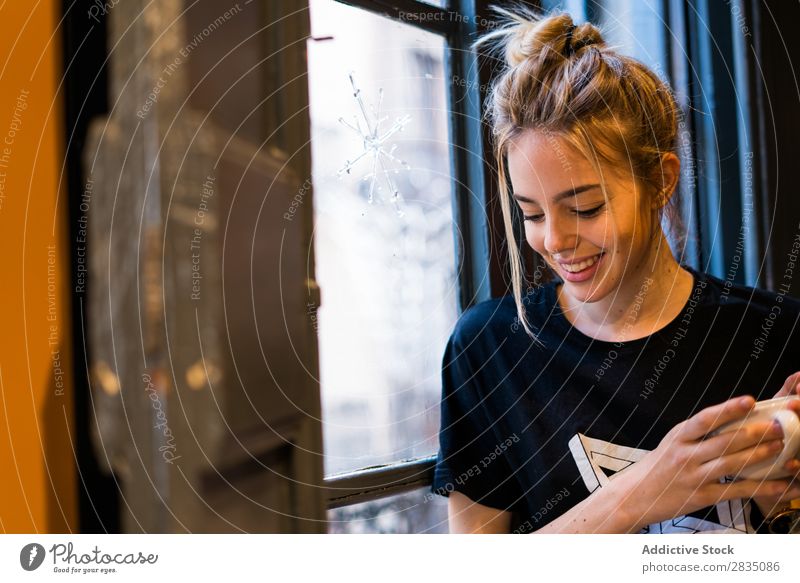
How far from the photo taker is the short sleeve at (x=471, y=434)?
52cm

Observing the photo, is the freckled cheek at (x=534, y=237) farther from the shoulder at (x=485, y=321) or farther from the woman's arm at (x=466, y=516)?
the woman's arm at (x=466, y=516)

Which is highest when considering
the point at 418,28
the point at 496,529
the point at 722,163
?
the point at 418,28

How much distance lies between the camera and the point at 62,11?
0.49 metres

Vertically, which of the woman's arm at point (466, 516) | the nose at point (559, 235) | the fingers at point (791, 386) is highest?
the nose at point (559, 235)

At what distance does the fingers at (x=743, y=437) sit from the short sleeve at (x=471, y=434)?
14 centimetres

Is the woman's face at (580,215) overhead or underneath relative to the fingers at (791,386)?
overhead

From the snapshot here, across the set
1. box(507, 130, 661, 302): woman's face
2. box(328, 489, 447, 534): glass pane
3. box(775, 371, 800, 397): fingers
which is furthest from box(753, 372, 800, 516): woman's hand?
box(328, 489, 447, 534): glass pane

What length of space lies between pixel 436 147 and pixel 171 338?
0.23 meters

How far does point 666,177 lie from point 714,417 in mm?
167

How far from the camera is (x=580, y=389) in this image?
50 centimetres

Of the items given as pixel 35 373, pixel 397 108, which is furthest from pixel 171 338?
pixel 397 108

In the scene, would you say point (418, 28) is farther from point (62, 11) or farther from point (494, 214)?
point (62, 11)

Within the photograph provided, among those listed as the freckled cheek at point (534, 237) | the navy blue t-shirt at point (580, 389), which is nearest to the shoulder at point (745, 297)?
the navy blue t-shirt at point (580, 389)

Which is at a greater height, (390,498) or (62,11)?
(62,11)
